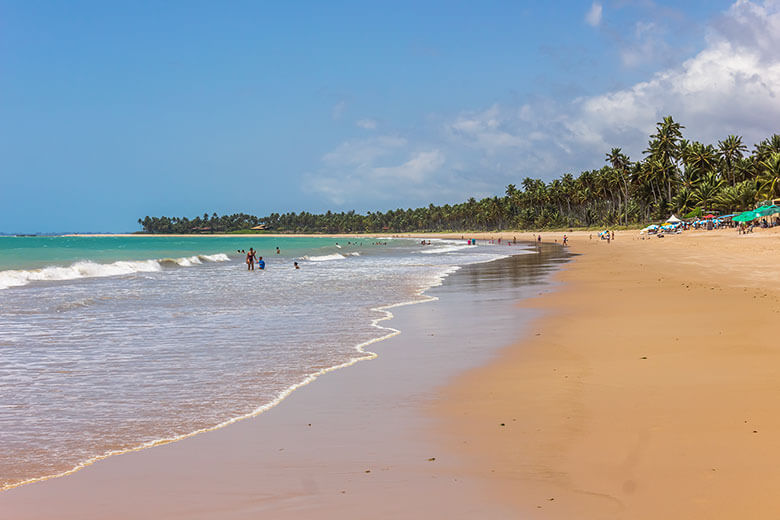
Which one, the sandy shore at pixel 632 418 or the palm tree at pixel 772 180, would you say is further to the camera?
the palm tree at pixel 772 180

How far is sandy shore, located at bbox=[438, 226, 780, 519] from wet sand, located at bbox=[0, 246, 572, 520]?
457mm

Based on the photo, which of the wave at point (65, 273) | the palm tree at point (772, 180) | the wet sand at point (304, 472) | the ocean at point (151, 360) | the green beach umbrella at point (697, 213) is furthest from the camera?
the green beach umbrella at point (697, 213)

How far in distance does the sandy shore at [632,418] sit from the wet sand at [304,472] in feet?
1.50

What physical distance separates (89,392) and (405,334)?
7.00m

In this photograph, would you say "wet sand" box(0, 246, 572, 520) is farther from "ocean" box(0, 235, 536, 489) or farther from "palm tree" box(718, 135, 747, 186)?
"palm tree" box(718, 135, 747, 186)

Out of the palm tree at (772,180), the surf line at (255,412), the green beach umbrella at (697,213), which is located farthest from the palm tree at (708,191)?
the surf line at (255,412)

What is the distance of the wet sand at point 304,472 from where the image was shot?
16.5ft

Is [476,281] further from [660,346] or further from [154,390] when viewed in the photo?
[154,390]

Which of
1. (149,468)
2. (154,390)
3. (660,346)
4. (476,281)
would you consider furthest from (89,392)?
(476,281)

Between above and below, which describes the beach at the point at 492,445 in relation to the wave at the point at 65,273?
below

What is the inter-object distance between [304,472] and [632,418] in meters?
3.86

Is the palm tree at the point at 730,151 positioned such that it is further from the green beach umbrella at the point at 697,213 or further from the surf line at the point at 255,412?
the surf line at the point at 255,412

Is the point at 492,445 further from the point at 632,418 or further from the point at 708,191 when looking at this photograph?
the point at 708,191

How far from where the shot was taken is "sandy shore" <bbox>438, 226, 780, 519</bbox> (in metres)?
5.04
